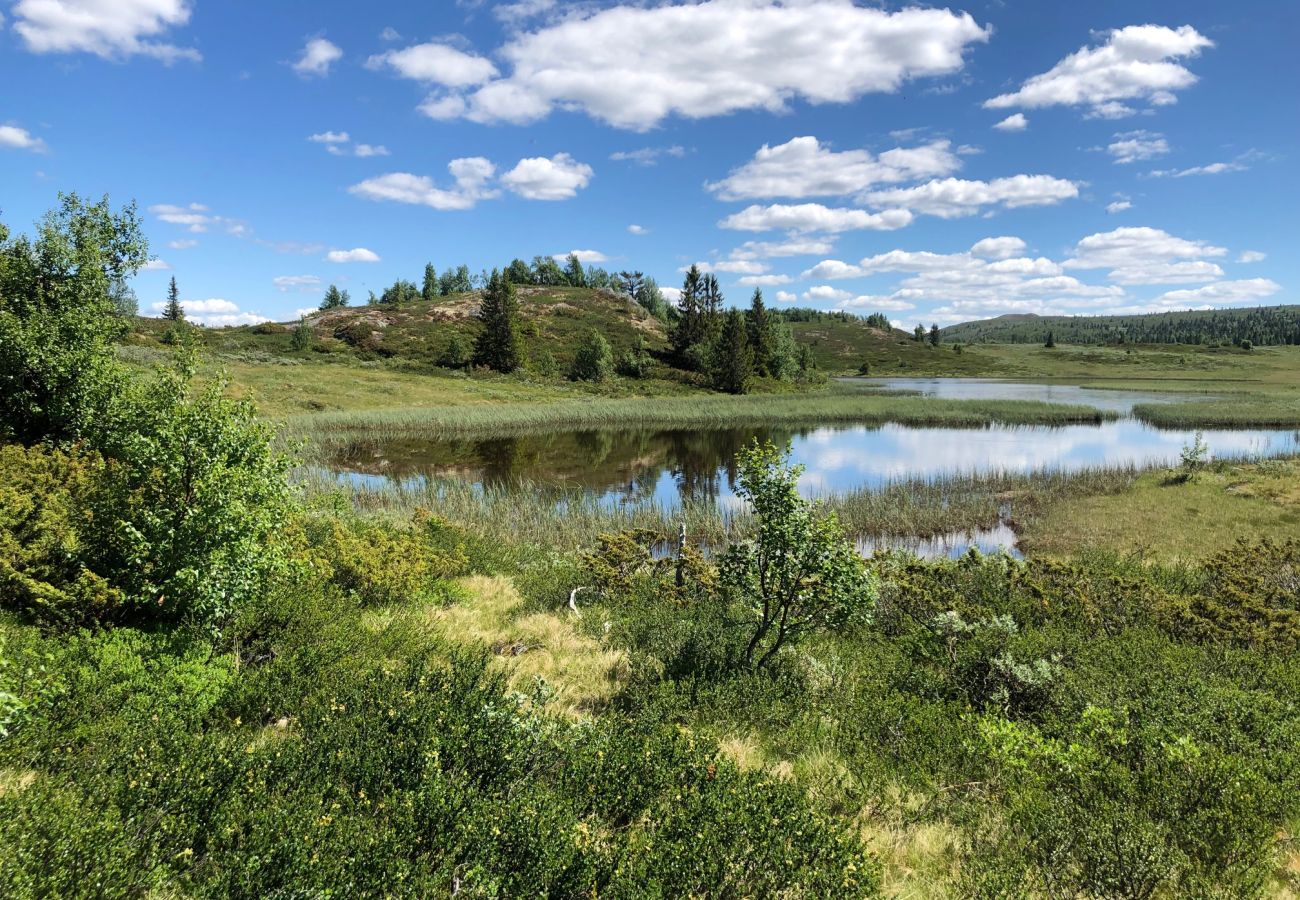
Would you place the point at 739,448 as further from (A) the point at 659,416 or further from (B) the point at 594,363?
(B) the point at 594,363

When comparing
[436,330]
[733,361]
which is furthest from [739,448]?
[436,330]

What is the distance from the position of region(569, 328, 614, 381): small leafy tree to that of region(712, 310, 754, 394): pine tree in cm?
1657

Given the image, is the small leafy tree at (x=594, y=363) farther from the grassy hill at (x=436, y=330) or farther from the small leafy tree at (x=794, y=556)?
the small leafy tree at (x=794, y=556)

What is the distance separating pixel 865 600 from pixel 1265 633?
7.99 metres

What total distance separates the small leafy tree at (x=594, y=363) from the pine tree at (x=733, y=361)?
16.6m

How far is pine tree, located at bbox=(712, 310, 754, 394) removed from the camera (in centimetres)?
9356

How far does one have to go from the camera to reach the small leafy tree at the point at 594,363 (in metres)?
90.8

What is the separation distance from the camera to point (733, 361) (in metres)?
93.8

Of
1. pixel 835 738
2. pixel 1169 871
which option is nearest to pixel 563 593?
pixel 835 738

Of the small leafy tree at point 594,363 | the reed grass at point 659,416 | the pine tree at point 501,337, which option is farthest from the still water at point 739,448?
the pine tree at point 501,337

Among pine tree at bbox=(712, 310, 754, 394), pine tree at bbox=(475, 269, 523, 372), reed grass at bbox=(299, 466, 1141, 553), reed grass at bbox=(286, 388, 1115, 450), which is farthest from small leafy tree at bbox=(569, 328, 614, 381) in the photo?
reed grass at bbox=(299, 466, 1141, 553)

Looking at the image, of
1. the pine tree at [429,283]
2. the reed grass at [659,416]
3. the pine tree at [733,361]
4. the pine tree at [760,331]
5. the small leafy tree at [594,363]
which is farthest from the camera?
the pine tree at [429,283]

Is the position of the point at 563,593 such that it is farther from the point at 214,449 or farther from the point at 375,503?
the point at 375,503

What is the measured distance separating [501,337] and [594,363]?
48.3 ft
